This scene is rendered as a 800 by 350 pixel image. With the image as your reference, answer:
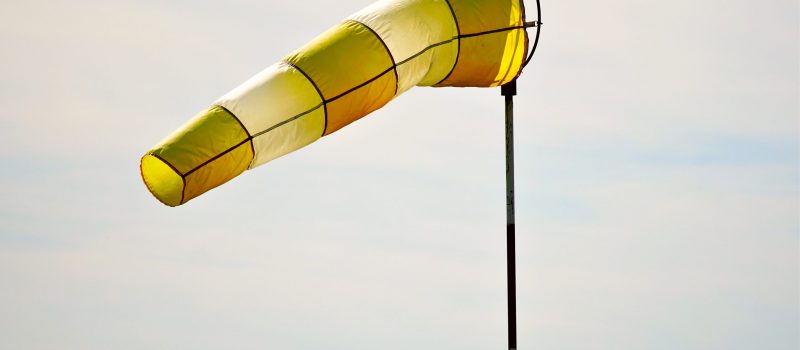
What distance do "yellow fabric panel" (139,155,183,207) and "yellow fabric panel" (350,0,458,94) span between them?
271 cm

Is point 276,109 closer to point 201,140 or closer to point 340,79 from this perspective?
point 340,79

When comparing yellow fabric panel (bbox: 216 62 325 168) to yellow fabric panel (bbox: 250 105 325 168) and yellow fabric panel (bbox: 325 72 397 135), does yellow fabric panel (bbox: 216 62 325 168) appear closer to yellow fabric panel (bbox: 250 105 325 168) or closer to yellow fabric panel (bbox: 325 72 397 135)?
yellow fabric panel (bbox: 250 105 325 168)

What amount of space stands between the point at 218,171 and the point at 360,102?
1.78 m

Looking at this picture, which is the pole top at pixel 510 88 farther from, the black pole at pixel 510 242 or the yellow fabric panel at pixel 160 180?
the yellow fabric panel at pixel 160 180

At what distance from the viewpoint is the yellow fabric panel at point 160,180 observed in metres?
12.0

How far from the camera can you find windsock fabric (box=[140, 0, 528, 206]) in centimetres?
1205

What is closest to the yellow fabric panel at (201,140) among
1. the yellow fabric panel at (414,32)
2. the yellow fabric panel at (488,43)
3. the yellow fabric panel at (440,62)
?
the yellow fabric panel at (414,32)

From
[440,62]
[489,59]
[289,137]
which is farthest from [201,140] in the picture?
[489,59]

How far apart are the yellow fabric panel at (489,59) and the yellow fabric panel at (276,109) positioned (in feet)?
6.21

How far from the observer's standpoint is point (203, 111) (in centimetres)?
1229

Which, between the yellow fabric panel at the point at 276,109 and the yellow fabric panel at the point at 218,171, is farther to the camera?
the yellow fabric panel at the point at 276,109

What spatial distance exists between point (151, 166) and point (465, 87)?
3.89m

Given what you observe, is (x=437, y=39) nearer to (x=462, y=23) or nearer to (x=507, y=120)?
(x=462, y=23)

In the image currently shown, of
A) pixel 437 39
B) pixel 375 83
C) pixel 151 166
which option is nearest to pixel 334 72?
pixel 375 83
